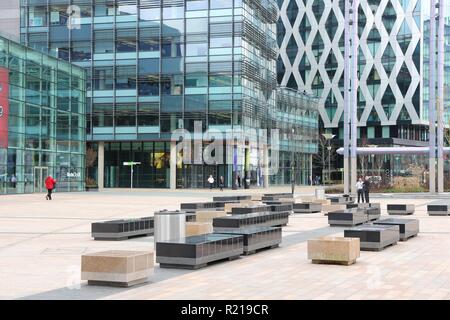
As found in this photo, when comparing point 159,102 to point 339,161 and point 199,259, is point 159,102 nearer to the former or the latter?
point 339,161

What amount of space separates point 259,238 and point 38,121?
128 feet

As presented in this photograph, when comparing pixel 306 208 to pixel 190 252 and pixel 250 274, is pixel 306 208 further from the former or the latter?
pixel 250 274

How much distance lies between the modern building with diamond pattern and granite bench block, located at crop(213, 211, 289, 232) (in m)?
68.6

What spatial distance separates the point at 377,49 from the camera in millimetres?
92125

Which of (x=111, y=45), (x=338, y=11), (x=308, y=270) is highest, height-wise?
(x=338, y=11)

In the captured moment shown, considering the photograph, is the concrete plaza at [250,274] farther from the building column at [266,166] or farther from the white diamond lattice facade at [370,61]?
the white diamond lattice facade at [370,61]

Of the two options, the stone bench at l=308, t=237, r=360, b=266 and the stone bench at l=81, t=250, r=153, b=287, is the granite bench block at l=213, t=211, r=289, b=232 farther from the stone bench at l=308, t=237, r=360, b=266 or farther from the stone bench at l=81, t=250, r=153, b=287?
the stone bench at l=81, t=250, r=153, b=287

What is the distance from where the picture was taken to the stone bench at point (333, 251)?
1227 cm

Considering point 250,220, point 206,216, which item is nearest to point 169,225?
point 250,220

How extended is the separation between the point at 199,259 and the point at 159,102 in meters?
55.7

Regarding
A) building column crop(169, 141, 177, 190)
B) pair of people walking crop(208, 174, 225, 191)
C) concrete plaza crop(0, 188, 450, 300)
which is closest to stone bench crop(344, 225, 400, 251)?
concrete plaza crop(0, 188, 450, 300)

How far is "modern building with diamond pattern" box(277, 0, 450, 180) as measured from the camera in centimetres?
8888

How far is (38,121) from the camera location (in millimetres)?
49938

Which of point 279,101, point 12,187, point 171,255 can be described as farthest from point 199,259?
point 279,101
